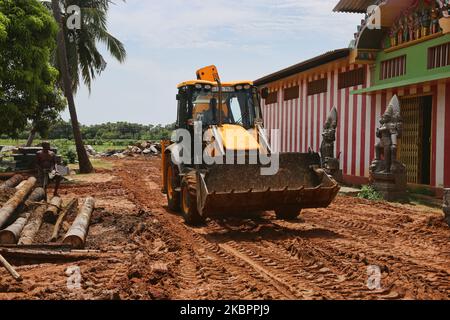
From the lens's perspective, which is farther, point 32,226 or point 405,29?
point 405,29

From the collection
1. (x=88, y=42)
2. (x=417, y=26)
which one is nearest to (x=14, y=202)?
(x=417, y=26)

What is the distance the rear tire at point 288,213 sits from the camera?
31.3 ft

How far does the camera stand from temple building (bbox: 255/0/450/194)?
12828 millimetres

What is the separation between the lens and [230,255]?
6.84 metres

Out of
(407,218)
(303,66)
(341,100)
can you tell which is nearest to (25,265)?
(407,218)

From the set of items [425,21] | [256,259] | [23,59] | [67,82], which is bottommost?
[256,259]

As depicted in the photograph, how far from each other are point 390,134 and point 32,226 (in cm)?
917

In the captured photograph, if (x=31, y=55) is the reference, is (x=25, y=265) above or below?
below

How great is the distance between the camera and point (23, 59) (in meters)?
15.4

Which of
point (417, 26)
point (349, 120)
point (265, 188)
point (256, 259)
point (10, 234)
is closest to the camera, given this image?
point (256, 259)

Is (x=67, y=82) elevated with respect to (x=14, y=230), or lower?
elevated

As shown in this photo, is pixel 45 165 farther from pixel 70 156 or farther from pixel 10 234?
pixel 70 156

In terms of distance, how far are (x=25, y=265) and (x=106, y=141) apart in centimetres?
5706
